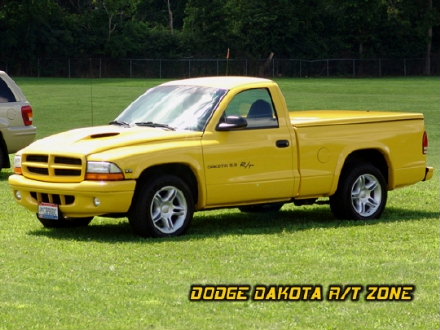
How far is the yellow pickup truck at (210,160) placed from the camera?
12.5m

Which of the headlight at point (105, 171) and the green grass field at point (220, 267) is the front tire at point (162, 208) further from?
the headlight at point (105, 171)

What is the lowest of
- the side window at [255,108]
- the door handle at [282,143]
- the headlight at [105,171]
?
the headlight at [105,171]

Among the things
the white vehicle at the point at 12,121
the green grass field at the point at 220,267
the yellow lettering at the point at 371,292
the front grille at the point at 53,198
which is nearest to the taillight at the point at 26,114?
the white vehicle at the point at 12,121

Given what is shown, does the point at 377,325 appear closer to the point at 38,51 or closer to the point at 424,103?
the point at 424,103

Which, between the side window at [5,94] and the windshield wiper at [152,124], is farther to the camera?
the side window at [5,94]

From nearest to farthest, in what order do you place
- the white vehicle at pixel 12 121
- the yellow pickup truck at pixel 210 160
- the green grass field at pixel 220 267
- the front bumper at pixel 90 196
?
the green grass field at pixel 220 267 → the front bumper at pixel 90 196 → the yellow pickup truck at pixel 210 160 → the white vehicle at pixel 12 121

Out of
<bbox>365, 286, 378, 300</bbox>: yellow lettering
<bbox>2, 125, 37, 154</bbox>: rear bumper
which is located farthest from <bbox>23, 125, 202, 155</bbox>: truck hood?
<bbox>2, 125, 37, 154</bbox>: rear bumper

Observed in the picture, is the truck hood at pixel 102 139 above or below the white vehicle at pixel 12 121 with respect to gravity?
above

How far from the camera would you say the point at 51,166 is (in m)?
12.8

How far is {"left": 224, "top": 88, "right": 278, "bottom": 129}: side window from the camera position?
13.6m

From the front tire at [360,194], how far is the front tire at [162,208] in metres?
2.15

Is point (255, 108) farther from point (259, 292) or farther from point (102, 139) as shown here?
point (259, 292)

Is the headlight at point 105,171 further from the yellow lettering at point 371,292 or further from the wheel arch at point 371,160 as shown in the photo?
the yellow lettering at point 371,292

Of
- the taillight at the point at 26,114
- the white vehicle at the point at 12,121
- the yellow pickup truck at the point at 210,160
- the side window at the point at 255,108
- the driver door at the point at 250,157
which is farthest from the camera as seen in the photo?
the taillight at the point at 26,114
